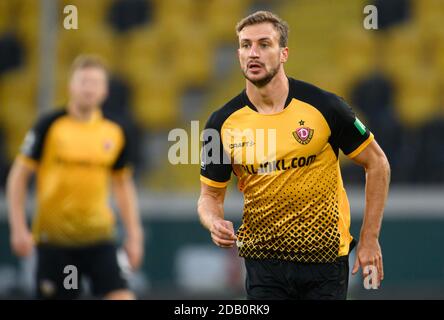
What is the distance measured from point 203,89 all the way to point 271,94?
8.41 m

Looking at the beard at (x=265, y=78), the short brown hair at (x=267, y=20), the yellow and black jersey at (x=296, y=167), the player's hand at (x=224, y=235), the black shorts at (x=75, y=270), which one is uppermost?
the short brown hair at (x=267, y=20)

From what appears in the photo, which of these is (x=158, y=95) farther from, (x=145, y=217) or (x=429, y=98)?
(x=429, y=98)

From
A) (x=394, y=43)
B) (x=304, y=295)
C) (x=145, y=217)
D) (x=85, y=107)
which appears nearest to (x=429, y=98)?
(x=394, y=43)

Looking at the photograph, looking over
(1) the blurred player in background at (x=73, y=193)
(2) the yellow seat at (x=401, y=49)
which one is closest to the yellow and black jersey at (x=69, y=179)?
(1) the blurred player in background at (x=73, y=193)

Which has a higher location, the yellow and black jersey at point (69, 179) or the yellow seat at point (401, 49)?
the yellow seat at point (401, 49)

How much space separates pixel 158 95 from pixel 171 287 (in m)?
3.39

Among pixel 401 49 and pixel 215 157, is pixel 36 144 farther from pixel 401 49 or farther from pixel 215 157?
pixel 401 49

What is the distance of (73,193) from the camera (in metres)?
7.75

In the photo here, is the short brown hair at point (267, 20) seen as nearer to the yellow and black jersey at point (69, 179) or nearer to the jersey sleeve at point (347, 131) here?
the jersey sleeve at point (347, 131)

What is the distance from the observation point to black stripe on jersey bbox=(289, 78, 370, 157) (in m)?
5.22

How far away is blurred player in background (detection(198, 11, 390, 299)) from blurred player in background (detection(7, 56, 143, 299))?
2458 mm

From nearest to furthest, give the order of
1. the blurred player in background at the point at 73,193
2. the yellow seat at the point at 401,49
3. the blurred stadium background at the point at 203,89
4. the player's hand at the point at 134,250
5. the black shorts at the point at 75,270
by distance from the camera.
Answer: the black shorts at the point at 75,270, the blurred player in background at the point at 73,193, the player's hand at the point at 134,250, the blurred stadium background at the point at 203,89, the yellow seat at the point at 401,49

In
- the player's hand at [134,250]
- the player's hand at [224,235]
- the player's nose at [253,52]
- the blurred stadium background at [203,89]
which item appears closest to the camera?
the player's hand at [224,235]

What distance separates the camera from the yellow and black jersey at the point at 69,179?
305 inches
